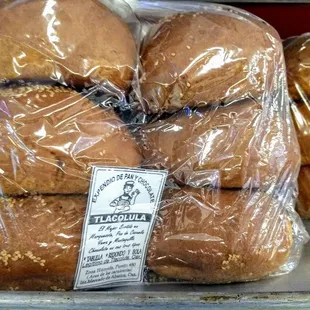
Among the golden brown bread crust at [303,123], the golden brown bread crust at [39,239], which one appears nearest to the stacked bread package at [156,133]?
the golden brown bread crust at [39,239]

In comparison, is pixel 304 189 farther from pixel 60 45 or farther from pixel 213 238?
pixel 60 45

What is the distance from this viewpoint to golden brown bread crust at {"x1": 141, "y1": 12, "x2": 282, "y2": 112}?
93 centimetres

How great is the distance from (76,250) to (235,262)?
1.04ft

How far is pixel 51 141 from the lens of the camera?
854mm

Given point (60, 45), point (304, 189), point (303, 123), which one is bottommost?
point (304, 189)

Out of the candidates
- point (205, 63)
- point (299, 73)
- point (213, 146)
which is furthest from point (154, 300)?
point (299, 73)

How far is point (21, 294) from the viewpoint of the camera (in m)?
0.83

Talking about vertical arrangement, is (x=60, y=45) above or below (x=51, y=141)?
above

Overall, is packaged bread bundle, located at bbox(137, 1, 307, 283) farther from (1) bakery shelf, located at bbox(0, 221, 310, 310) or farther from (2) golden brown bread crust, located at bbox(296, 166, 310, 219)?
(2) golden brown bread crust, located at bbox(296, 166, 310, 219)

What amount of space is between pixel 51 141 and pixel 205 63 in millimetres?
333

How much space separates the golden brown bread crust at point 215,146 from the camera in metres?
0.96

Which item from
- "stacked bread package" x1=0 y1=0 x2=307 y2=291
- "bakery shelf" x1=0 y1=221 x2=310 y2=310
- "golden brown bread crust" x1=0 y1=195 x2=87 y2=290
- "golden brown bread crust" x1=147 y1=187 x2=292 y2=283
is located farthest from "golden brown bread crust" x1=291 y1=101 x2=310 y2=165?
"golden brown bread crust" x1=0 y1=195 x2=87 y2=290

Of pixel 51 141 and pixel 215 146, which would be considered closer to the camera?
pixel 51 141

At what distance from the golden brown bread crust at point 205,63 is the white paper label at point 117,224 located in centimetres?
16
